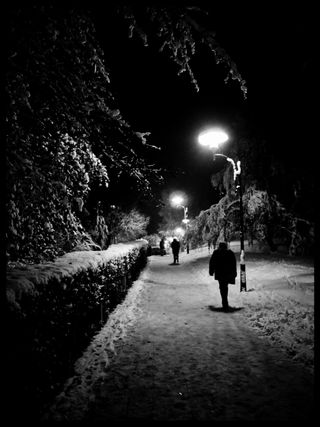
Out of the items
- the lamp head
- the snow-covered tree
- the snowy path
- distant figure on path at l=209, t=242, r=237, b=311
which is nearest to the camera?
the snow-covered tree

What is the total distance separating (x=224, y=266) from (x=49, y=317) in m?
5.95

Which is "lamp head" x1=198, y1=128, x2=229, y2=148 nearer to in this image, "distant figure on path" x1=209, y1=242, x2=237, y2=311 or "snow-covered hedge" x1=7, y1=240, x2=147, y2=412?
"distant figure on path" x1=209, y1=242, x2=237, y2=311

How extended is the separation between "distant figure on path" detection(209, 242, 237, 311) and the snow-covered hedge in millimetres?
3696

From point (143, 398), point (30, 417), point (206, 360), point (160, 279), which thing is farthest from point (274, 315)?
point (160, 279)

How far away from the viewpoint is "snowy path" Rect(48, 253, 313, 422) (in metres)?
3.86

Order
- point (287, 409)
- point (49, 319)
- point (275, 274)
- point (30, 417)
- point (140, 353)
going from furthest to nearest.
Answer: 1. point (275, 274)
2. point (140, 353)
3. point (49, 319)
4. point (287, 409)
5. point (30, 417)

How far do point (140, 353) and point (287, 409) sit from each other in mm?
2841

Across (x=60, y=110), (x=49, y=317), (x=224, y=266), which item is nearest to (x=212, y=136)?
(x=224, y=266)

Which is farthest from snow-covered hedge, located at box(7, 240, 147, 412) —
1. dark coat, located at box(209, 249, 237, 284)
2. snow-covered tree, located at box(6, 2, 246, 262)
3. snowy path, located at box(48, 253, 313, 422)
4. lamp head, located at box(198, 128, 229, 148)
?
lamp head, located at box(198, 128, 229, 148)

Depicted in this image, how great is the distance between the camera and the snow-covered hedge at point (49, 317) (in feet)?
10.8

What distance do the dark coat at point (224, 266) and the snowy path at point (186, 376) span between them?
1.06m

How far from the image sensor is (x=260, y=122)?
1816 centimetres

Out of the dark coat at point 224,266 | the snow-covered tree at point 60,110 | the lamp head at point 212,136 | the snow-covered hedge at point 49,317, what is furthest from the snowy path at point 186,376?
the lamp head at point 212,136

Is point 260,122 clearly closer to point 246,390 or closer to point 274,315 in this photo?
point 274,315
